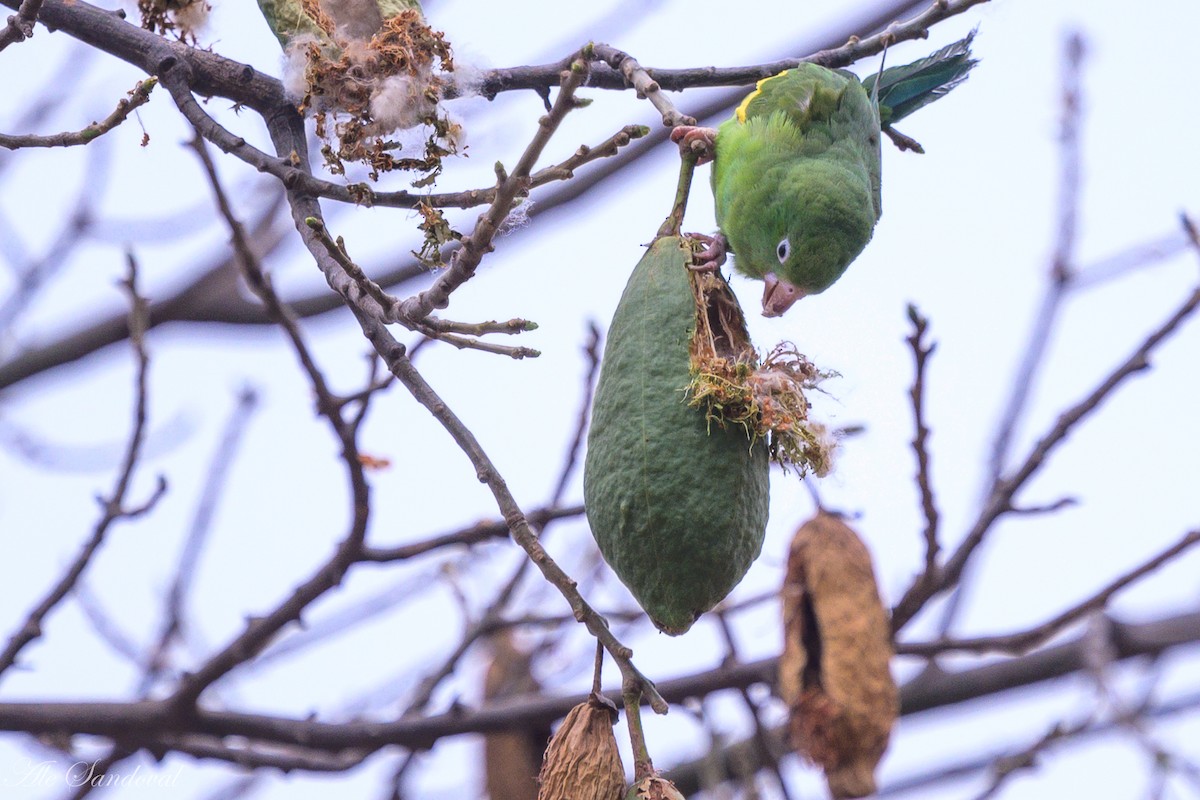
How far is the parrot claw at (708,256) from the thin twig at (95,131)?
92 cm

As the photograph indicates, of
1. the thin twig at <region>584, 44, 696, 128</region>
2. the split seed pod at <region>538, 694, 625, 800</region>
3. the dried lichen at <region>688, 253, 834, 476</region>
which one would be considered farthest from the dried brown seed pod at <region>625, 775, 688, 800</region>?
the thin twig at <region>584, 44, 696, 128</region>

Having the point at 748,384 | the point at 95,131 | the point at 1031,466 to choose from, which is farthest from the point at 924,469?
→ the point at 95,131

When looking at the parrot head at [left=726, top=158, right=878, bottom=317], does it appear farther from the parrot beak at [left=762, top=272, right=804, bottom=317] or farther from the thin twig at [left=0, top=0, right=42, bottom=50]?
the thin twig at [left=0, top=0, right=42, bottom=50]

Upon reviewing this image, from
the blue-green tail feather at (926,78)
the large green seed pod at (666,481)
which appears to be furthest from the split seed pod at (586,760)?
the blue-green tail feather at (926,78)

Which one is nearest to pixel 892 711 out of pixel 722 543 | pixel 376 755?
pixel 722 543

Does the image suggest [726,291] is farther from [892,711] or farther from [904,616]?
[904,616]

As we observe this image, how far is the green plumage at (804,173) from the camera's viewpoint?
2.72 meters

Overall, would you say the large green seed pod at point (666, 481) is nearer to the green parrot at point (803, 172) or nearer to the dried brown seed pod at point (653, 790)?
the dried brown seed pod at point (653, 790)

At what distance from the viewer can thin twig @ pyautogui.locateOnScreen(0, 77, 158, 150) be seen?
6.41 feet

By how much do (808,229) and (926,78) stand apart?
3.04 ft

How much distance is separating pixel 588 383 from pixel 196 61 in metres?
1.22

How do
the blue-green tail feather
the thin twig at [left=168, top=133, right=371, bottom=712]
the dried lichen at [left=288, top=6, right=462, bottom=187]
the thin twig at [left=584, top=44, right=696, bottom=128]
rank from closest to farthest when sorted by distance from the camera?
the thin twig at [left=584, top=44, right=696, bottom=128]
the dried lichen at [left=288, top=6, right=462, bottom=187]
the thin twig at [left=168, top=133, right=371, bottom=712]
the blue-green tail feather

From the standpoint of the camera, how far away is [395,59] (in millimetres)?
2193

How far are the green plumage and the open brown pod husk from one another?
27.0 inches
